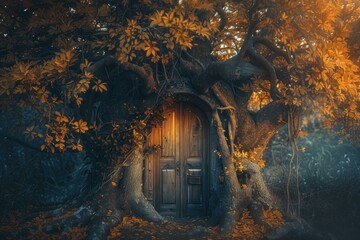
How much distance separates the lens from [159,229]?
8352 mm

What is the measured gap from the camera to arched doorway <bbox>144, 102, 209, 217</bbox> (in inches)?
390

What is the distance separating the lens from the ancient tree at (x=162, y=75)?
682 cm

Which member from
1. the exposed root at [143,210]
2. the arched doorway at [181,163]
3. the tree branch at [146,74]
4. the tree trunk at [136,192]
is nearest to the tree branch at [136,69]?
the tree branch at [146,74]

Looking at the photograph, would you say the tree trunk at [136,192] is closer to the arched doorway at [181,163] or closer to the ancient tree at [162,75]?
the ancient tree at [162,75]

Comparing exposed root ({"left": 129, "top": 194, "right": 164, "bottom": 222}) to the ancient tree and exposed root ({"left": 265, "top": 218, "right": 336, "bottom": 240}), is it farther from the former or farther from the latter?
exposed root ({"left": 265, "top": 218, "right": 336, "bottom": 240})

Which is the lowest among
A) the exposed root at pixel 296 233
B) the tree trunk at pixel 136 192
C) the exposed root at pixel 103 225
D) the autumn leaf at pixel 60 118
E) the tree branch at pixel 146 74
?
the exposed root at pixel 296 233

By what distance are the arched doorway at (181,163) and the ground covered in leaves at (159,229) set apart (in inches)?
27.1

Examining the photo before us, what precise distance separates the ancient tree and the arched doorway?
0.74m

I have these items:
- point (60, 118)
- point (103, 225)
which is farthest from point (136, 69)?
point (103, 225)

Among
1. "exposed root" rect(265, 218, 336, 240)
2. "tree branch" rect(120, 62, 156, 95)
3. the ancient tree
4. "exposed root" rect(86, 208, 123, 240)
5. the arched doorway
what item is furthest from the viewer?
the arched doorway

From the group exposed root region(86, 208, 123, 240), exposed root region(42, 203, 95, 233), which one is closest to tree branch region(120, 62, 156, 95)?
exposed root region(86, 208, 123, 240)

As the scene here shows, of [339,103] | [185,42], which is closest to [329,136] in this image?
[339,103]

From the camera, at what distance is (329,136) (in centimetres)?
1467

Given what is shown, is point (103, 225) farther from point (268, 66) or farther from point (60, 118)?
point (268, 66)
